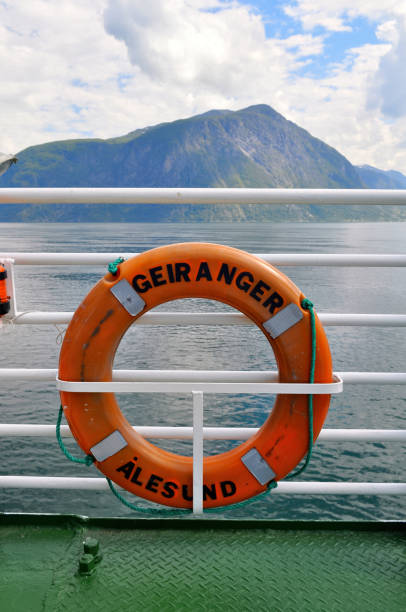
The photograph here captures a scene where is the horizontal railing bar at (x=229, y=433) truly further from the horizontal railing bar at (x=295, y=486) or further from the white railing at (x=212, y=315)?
the horizontal railing bar at (x=295, y=486)

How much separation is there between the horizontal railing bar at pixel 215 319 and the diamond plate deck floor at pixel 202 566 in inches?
26.9

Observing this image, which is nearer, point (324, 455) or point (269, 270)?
point (269, 270)

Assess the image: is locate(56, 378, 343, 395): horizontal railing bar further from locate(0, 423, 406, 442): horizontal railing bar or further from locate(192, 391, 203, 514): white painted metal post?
locate(0, 423, 406, 442): horizontal railing bar

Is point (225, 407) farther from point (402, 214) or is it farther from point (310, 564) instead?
point (402, 214)

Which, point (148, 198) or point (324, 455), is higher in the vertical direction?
point (148, 198)

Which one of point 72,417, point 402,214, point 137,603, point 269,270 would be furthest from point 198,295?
point 402,214

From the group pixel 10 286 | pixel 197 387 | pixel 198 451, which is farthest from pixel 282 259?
pixel 10 286

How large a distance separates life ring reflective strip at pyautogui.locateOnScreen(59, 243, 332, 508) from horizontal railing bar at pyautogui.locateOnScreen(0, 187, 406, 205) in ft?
0.67

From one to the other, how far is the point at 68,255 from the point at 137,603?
107 cm

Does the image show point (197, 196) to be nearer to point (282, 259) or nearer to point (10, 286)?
point (282, 259)

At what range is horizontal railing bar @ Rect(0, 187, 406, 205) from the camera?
1.63m

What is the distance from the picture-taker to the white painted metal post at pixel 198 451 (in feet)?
4.91

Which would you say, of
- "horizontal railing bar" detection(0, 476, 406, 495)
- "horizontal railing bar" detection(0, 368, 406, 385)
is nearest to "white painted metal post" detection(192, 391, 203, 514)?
"horizontal railing bar" detection(0, 368, 406, 385)

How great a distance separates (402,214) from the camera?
623ft
